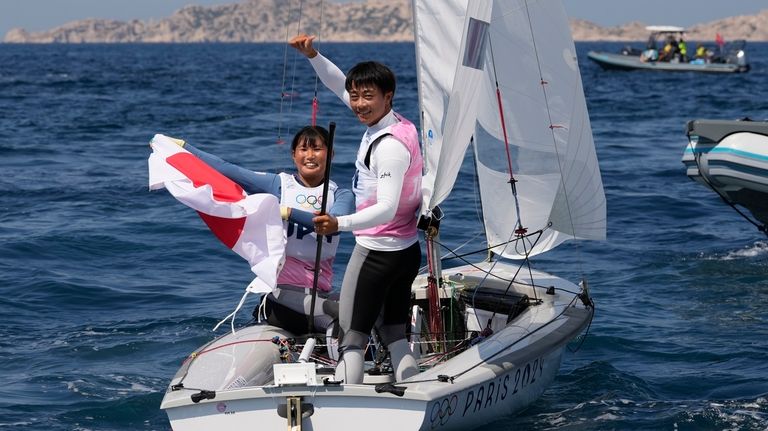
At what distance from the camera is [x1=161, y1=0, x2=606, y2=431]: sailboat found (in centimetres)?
536

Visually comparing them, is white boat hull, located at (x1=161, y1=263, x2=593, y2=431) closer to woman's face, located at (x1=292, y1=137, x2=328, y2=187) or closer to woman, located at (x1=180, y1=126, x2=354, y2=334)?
woman, located at (x1=180, y1=126, x2=354, y2=334)

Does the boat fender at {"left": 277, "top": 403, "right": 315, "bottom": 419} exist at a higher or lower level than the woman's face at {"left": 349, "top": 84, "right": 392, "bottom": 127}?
lower

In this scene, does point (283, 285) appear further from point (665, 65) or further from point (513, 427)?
point (665, 65)

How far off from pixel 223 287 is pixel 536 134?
415 centimetres

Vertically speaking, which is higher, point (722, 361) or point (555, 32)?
point (555, 32)

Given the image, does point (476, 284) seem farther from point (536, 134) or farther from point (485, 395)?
point (485, 395)

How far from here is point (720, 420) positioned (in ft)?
22.4

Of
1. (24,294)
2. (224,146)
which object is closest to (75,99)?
(224,146)

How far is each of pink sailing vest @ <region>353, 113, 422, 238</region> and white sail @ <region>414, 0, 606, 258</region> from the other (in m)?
1.64

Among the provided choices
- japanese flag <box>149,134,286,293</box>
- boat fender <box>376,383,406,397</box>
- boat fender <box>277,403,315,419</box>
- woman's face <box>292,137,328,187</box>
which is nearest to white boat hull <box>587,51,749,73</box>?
woman's face <box>292,137,328,187</box>

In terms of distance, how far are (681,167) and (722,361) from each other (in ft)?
33.2

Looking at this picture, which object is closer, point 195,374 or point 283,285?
point 195,374

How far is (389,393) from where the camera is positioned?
5.32 meters

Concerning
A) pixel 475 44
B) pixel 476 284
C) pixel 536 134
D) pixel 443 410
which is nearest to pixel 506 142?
pixel 536 134
